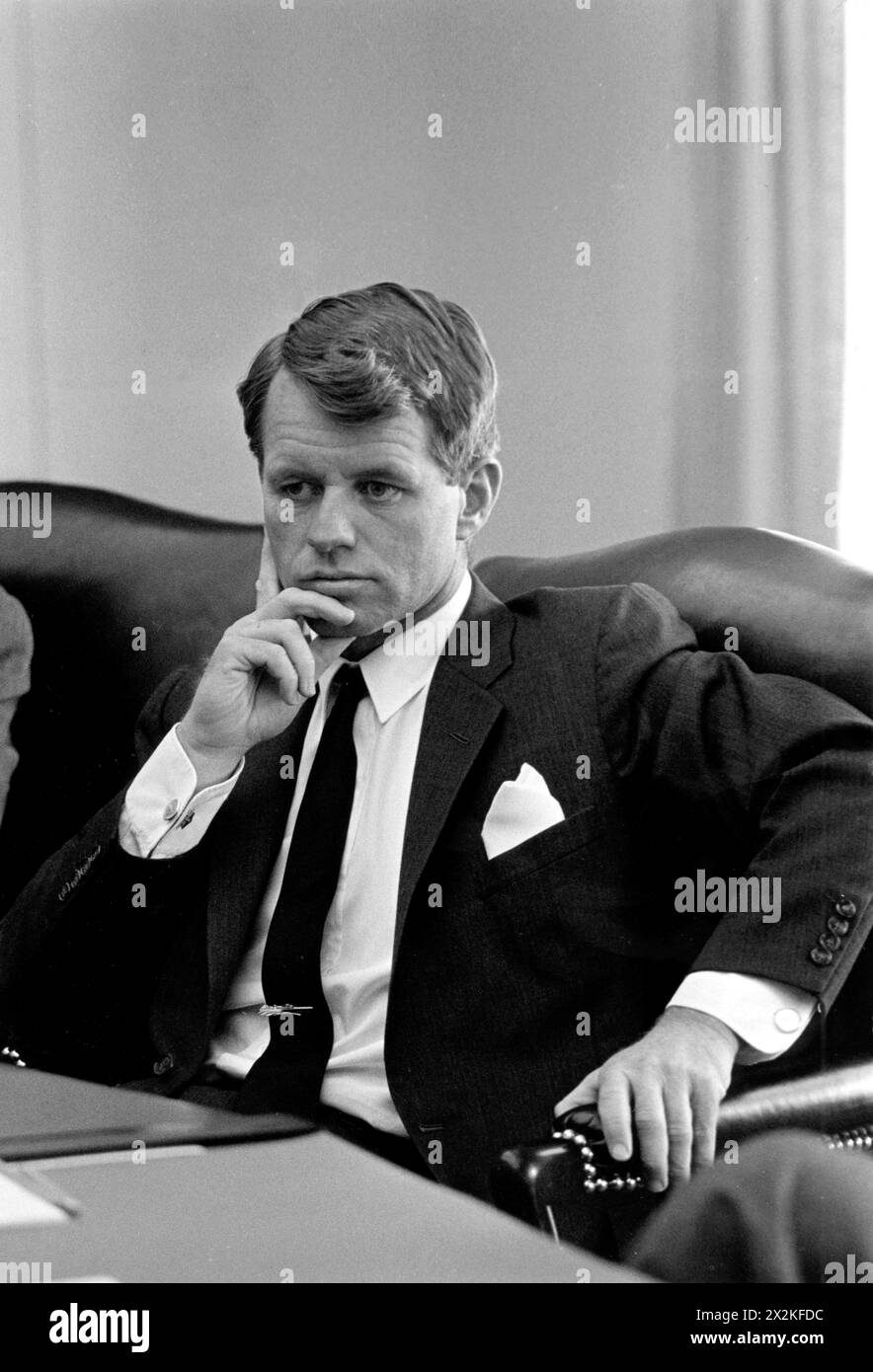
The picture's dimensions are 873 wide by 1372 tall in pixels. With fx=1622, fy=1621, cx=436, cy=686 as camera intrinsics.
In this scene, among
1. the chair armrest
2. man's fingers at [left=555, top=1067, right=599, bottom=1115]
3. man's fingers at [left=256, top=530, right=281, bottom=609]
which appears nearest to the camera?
the chair armrest

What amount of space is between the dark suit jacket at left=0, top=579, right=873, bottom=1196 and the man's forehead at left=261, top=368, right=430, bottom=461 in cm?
20

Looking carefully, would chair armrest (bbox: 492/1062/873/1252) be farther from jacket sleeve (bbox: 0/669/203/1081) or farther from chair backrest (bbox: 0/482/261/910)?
chair backrest (bbox: 0/482/261/910)

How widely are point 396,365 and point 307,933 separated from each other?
0.69m

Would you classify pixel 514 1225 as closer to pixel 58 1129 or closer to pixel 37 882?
pixel 58 1129

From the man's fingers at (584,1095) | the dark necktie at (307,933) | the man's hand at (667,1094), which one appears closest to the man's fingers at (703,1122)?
the man's hand at (667,1094)

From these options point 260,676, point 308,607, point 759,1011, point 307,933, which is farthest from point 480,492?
point 759,1011

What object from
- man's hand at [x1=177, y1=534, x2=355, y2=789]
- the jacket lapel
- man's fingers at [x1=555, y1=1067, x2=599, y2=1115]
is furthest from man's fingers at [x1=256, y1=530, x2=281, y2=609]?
man's fingers at [x1=555, y1=1067, x2=599, y2=1115]

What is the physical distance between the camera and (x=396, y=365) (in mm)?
1915

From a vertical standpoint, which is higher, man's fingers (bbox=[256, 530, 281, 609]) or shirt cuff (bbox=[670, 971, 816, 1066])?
man's fingers (bbox=[256, 530, 281, 609])

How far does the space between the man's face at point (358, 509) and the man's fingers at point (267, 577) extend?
0.02m

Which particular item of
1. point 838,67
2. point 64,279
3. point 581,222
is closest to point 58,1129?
point 64,279

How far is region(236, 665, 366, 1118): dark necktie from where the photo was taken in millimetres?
1934

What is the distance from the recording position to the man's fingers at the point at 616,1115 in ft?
5.55

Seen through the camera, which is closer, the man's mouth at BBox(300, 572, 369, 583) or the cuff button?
the cuff button
